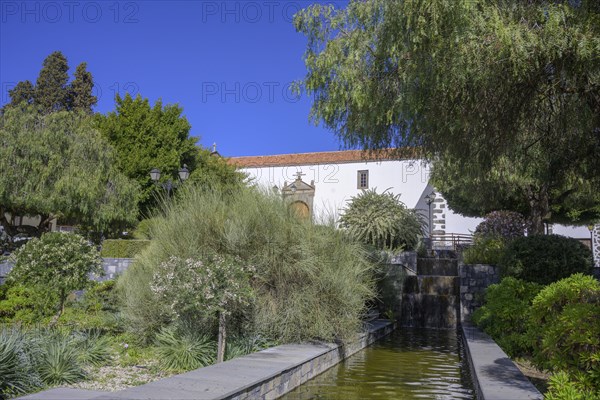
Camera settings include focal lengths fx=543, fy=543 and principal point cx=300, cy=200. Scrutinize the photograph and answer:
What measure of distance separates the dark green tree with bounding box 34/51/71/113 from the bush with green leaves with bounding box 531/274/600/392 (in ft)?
98.3

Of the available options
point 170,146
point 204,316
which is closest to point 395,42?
point 204,316

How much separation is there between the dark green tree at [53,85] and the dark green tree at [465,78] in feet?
85.7

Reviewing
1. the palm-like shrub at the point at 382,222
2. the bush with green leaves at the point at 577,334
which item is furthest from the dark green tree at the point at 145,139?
the bush with green leaves at the point at 577,334

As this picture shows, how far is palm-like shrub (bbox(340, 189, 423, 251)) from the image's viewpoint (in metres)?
15.9

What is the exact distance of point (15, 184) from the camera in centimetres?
1766

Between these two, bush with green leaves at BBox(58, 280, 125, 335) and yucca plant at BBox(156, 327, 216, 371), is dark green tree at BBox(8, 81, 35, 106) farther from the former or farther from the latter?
yucca plant at BBox(156, 327, 216, 371)

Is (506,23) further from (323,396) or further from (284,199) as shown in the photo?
(323,396)

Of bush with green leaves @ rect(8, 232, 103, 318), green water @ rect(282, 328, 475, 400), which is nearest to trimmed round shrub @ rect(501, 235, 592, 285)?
green water @ rect(282, 328, 475, 400)

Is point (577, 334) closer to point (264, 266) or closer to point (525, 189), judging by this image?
point (264, 266)

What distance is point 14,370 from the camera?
486cm

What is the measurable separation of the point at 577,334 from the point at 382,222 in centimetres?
1177

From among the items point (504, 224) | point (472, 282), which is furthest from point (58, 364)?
point (504, 224)

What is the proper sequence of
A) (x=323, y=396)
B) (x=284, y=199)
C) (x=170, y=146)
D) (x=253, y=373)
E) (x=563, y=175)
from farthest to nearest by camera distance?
(x=170, y=146) < (x=563, y=175) < (x=284, y=199) < (x=323, y=396) < (x=253, y=373)

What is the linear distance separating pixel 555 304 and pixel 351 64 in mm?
4204
